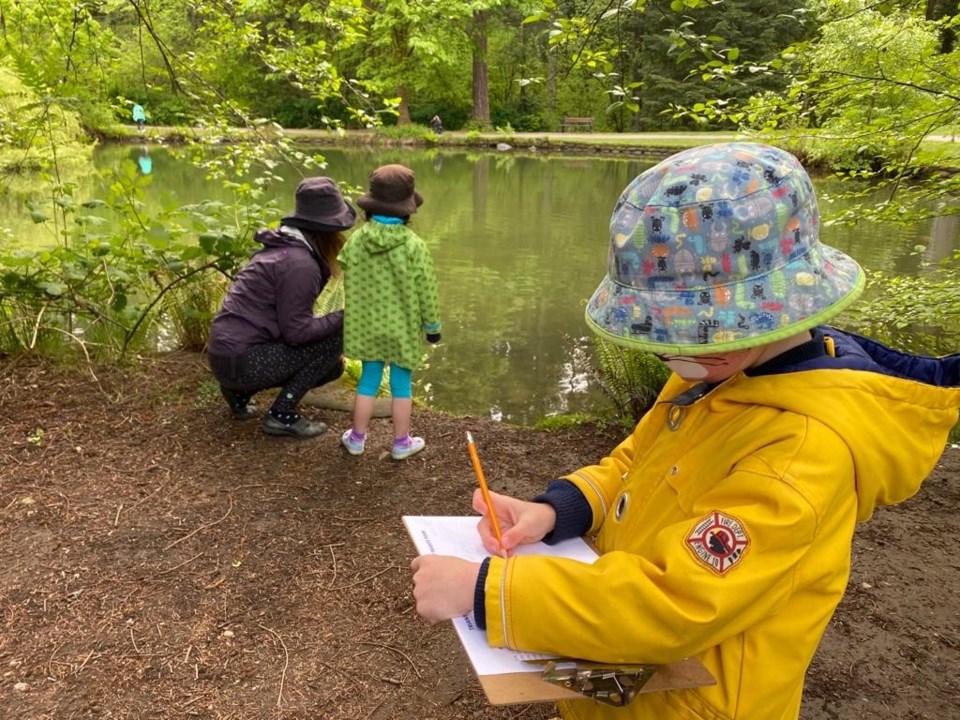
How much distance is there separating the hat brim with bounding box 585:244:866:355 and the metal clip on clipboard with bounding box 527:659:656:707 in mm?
482

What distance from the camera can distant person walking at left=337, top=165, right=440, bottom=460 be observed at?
337cm

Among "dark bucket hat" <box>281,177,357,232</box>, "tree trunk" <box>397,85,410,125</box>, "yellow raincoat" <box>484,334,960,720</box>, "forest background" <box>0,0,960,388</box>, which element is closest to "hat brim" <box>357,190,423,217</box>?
"dark bucket hat" <box>281,177,357,232</box>

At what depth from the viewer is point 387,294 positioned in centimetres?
346

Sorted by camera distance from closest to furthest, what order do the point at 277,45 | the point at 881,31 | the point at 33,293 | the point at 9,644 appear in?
the point at 9,644
the point at 33,293
the point at 881,31
the point at 277,45

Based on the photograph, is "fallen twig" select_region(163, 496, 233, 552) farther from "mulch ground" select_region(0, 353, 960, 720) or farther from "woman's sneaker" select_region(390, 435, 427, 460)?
"woman's sneaker" select_region(390, 435, 427, 460)

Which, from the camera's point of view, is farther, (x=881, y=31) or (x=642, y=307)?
(x=881, y=31)

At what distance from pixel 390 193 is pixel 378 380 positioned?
94 centimetres

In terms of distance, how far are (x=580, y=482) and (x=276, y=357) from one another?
8.42 ft

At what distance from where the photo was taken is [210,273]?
482 centimetres

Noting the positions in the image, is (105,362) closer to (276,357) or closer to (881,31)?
(276,357)

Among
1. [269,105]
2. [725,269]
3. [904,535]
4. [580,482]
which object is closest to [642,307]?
[725,269]

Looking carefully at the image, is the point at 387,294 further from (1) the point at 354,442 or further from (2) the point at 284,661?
(2) the point at 284,661

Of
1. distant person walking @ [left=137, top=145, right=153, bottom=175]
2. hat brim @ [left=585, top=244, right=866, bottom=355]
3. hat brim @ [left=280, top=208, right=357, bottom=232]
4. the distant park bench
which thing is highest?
hat brim @ [left=585, top=244, right=866, bottom=355]

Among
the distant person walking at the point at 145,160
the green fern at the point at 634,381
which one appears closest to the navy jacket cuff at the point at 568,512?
the green fern at the point at 634,381
